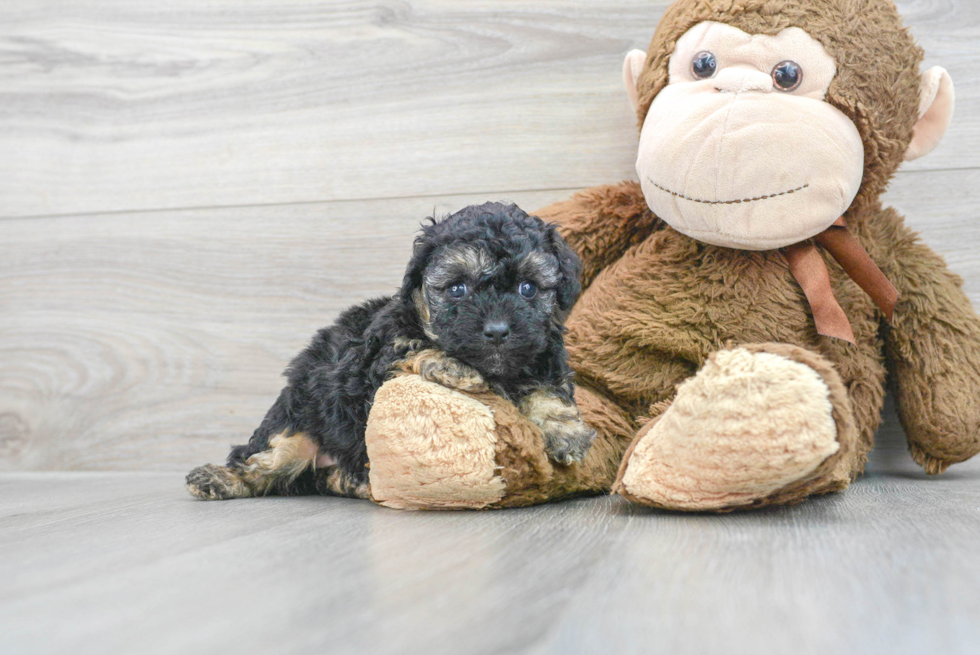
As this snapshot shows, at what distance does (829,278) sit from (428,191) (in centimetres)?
95

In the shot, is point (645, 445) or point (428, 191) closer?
point (645, 445)

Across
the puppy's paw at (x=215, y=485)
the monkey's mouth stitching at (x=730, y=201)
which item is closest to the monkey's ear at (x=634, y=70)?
the monkey's mouth stitching at (x=730, y=201)

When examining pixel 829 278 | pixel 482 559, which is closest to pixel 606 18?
pixel 829 278

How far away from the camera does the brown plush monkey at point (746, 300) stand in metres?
1.09

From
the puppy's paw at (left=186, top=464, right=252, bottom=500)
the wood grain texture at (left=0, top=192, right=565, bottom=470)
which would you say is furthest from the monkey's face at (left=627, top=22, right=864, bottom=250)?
the puppy's paw at (left=186, top=464, right=252, bottom=500)

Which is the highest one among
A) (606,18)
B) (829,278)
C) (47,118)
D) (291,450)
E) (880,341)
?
(606,18)

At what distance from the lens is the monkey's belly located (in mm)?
1445

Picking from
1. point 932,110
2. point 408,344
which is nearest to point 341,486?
point 408,344

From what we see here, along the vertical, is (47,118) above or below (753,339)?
above

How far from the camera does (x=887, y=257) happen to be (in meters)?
1.55

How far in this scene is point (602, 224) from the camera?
1.62m

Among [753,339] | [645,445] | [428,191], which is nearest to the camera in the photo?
[645,445]

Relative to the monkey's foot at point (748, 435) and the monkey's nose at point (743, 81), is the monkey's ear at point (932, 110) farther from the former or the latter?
the monkey's foot at point (748, 435)

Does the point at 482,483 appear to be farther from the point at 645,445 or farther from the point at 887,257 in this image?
the point at 887,257
